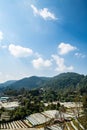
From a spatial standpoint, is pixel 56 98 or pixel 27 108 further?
pixel 56 98

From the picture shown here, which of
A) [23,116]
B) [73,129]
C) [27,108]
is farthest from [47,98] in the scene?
[73,129]

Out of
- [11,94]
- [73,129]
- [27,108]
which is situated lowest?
[73,129]

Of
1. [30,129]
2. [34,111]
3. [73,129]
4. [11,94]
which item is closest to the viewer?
[73,129]

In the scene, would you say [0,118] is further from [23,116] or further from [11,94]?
[11,94]

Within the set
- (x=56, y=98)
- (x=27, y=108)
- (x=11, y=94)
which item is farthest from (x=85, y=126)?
(x=11, y=94)

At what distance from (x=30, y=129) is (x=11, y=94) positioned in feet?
375

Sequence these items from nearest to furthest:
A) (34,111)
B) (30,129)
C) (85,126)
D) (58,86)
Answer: (85,126), (30,129), (34,111), (58,86)

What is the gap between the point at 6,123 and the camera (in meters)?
52.7

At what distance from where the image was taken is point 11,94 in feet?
512

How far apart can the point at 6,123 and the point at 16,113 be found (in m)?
4.42

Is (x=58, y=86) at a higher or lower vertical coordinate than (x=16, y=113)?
higher

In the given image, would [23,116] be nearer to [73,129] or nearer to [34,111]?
[34,111]

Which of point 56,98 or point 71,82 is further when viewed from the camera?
point 71,82

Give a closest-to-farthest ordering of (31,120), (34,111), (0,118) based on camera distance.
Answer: (31,120) → (0,118) → (34,111)
